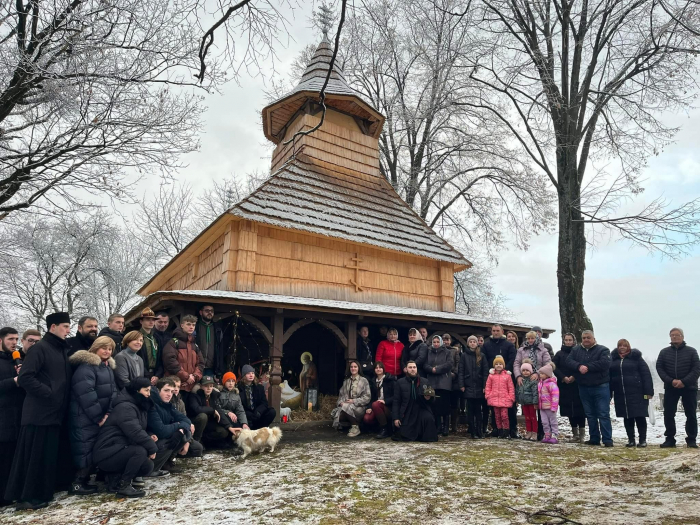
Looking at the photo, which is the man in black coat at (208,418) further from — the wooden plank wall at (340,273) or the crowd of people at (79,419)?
the wooden plank wall at (340,273)

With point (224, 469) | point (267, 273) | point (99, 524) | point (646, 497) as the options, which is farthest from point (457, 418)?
point (99, 524)

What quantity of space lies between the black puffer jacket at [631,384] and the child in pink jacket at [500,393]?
1.57 metres

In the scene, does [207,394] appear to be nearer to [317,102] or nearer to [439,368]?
[439,368]

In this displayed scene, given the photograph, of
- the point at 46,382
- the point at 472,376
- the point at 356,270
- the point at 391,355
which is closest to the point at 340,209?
the point at 356,270

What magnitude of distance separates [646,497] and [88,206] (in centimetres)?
1013

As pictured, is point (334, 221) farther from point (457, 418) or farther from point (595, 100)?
point (595, 100)

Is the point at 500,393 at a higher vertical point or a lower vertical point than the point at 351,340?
lower

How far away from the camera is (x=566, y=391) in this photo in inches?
342

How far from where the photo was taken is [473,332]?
39.9ft

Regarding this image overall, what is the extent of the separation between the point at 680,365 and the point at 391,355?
15.7 feet

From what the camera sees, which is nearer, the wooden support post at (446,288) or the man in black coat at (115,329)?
the man in black coat at (115,329)

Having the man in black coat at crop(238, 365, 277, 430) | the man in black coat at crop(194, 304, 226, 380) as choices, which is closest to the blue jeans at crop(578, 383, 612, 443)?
the man in black coat at crop(238, 365, 277, 430)

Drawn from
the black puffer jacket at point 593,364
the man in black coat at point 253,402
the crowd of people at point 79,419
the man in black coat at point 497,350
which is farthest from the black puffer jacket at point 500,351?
the crowd of people at point 79,419

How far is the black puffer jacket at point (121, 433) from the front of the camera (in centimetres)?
501
